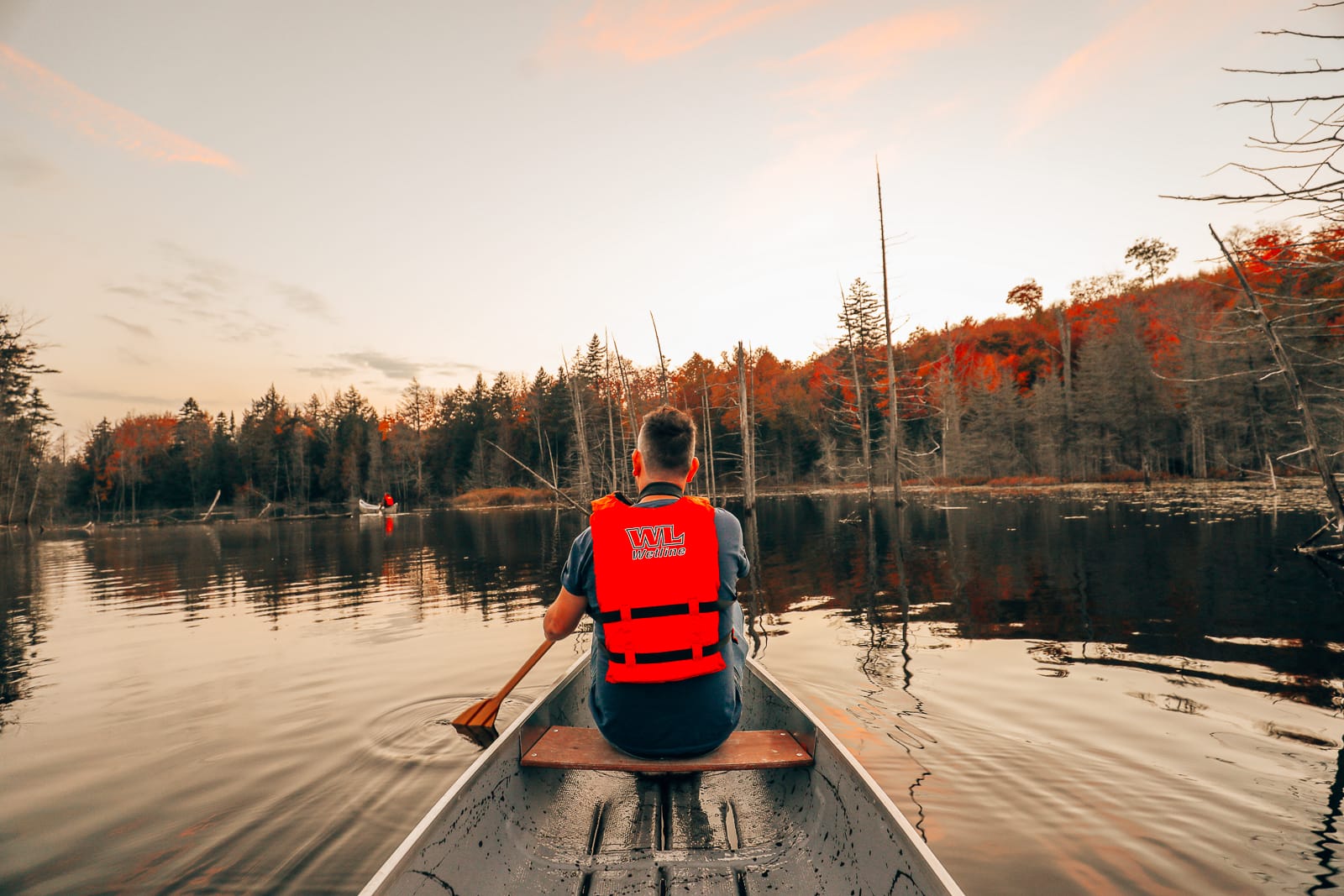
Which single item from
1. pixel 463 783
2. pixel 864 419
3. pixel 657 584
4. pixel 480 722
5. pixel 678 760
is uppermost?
pixel 864 419

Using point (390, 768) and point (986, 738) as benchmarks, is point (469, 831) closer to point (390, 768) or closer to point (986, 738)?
point (390, 768)

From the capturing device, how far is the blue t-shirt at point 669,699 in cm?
311

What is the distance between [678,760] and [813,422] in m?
64.8

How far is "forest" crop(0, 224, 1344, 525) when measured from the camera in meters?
42.7

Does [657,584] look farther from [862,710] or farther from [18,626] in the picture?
[18,626]

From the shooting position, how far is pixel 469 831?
2.78m

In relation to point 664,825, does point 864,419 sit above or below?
above

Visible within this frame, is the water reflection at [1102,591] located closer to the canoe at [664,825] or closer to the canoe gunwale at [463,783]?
the canoe at [664,825]

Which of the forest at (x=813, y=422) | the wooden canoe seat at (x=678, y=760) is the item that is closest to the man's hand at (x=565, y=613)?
the wooden canoe seat at (x=678, y=760)

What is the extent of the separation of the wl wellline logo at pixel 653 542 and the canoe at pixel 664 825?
111 cm

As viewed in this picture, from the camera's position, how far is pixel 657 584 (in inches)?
118

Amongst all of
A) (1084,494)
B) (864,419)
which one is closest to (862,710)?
(864,419)

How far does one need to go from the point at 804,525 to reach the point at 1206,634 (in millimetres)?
18916

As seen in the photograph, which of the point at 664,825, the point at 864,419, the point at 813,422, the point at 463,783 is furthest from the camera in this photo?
the point at 813,422
